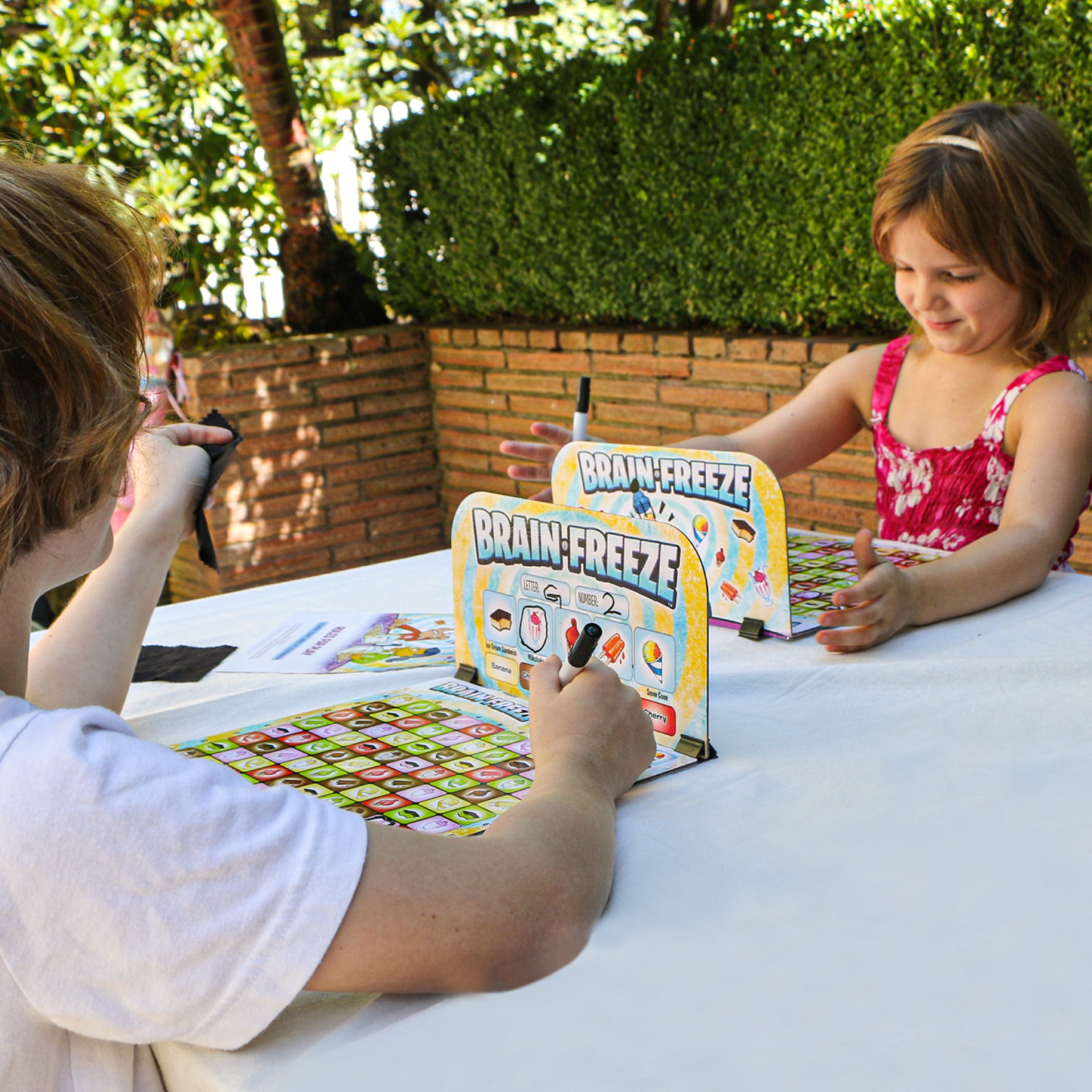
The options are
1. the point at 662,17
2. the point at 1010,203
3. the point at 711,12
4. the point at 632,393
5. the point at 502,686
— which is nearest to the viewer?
the point at 502,686

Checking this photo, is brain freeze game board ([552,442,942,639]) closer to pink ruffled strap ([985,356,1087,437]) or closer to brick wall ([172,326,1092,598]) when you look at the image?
pink ruffled strap ([985,356,1087,437])

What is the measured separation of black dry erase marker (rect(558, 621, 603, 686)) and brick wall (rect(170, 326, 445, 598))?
408cm

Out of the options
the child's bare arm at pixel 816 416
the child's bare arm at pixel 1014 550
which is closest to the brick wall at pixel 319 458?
the child's bare arm at pixel 816 416

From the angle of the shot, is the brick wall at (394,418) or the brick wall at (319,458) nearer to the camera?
the brick wall at (394,418)

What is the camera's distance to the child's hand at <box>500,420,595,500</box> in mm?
2176

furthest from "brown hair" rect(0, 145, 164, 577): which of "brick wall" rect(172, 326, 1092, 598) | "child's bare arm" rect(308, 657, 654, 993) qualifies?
"brick wall" rect(172, 326, 1092, 598)

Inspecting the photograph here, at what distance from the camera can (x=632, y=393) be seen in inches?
184

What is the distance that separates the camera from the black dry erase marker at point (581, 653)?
1.20 metres

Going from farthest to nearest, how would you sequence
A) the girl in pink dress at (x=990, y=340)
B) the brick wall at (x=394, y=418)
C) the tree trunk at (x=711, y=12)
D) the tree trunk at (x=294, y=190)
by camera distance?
the tree trunk at (x=711, y=12) < the tree trunk at (x=294, y=190) < the brick wall at (x=394, y=418) < the girl in pink dress at (x=990, y=340)

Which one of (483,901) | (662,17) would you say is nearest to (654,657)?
(483,901)

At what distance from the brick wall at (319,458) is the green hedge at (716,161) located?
21.4 inches

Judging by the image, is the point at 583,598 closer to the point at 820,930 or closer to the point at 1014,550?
the point at 820,930

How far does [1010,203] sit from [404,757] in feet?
4.94

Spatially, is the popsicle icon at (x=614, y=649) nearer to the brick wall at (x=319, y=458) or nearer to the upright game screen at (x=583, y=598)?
the upright game screen at (x=583, y=598)
